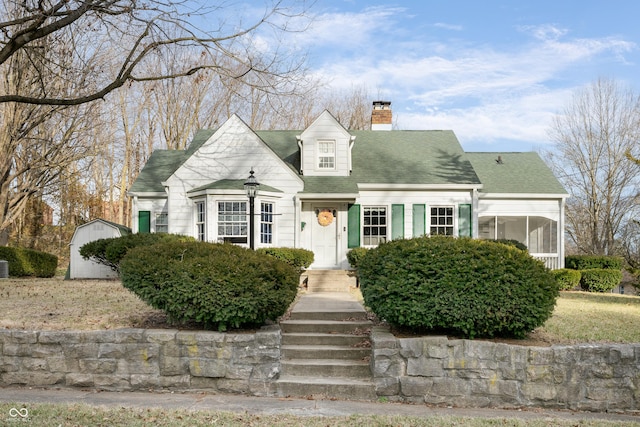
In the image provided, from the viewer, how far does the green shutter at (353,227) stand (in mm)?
17094

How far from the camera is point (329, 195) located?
1652 cm

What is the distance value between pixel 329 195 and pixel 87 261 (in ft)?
24.1

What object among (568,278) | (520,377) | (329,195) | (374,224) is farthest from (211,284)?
(568,278)

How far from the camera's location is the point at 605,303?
13031 mm

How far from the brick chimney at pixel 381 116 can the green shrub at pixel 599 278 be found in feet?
28.4

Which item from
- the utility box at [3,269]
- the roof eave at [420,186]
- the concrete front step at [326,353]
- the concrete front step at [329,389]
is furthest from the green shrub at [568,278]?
the utility box at [3,269]

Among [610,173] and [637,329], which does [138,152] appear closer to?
[610,173]

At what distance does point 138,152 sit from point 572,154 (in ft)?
76.0

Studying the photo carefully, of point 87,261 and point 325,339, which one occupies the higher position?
point 87,261

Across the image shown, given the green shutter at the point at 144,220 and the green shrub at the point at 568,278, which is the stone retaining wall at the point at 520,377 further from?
the green shutter at the point at 144,220

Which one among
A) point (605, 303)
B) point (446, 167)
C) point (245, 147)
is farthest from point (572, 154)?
point (245, 147)

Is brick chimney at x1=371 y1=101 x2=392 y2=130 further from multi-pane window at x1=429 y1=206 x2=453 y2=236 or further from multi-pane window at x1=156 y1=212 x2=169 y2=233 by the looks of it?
multi-pane window at x1=156 y1=212 x2=169 y2=233

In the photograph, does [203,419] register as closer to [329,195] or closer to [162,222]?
[329,195]

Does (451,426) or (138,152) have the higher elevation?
(138,152)
